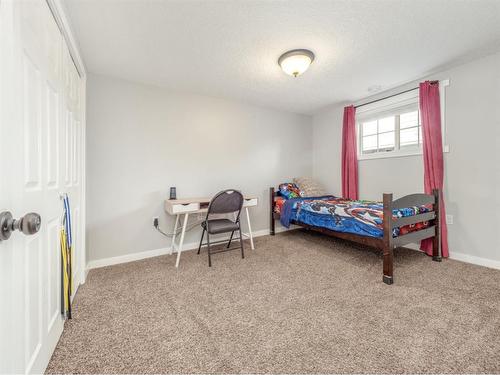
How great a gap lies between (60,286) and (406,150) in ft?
13.0

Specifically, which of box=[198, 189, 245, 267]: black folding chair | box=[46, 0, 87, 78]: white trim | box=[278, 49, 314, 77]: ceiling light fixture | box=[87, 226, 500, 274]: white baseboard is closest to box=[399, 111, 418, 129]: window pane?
box=[87, 226, 500, 274]: white baseboard

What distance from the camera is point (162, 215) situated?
2.95 m

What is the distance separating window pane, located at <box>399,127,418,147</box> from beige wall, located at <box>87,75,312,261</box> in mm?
2015

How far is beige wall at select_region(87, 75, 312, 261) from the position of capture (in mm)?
2576

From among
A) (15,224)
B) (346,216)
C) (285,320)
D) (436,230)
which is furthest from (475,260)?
(15,224)

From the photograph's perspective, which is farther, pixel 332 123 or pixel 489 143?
pixel 332 123

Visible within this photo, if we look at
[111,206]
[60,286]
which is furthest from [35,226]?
[111,206]

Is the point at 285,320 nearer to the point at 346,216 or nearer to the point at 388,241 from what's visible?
the point at 388,241

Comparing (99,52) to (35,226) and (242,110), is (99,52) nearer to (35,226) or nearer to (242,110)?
(242,110)

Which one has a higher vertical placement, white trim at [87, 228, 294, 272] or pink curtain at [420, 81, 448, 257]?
pink curtain at [420, 81, 448, 257]

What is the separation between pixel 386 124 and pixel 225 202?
9.06ft

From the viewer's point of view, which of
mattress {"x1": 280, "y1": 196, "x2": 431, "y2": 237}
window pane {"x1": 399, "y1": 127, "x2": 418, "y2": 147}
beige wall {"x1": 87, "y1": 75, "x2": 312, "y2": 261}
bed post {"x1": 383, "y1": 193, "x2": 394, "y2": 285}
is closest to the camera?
bed post {"x1": 383, "y1": 193, "x2": 394, "y2": 285}

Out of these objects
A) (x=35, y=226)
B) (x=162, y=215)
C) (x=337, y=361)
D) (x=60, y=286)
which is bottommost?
(x=337, y=361)

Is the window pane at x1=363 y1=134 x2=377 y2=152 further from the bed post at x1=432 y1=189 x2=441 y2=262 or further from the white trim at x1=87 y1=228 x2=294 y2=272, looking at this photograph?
the white trim at x1=87 y1=228 x2=294 y2=272
